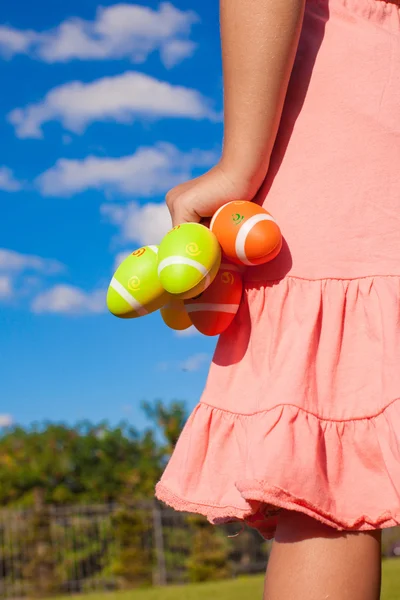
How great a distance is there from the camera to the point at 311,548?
3.62 ft

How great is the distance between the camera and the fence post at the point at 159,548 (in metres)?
13.3

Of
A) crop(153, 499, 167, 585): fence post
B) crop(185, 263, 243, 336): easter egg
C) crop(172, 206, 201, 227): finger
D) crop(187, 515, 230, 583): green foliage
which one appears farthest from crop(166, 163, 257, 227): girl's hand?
crop(153, 499, 167, 585): fence post

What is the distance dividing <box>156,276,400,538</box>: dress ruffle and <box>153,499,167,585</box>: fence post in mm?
12881

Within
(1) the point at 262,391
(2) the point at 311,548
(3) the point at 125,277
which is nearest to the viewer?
(2) the point at 311,548

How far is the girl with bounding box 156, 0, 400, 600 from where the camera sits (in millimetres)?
1107

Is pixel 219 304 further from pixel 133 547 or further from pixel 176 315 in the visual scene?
pixel 133 547

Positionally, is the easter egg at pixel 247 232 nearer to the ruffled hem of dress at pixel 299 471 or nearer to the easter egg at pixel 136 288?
the easter egg at pixel 136 288

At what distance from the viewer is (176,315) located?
146 cm

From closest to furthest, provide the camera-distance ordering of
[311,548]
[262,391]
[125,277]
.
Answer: [311,548] < [262,391] < [125,277]

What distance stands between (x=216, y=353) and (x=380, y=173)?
1.48 ft

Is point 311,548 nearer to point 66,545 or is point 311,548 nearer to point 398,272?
point 398,272

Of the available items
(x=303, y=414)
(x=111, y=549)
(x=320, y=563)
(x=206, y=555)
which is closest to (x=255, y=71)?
(x=303, y=414)

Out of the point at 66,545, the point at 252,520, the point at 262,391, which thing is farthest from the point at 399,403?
the point at 66,545

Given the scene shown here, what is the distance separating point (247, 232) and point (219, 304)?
6.0 inches
